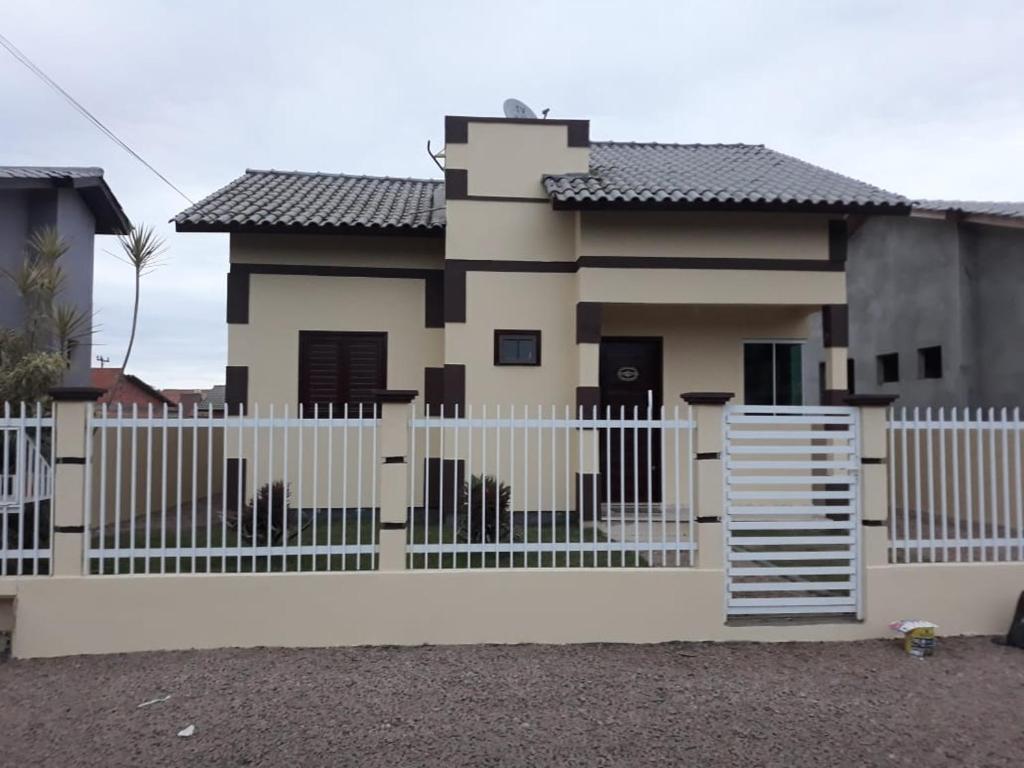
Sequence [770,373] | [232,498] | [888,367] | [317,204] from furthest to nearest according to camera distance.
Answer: [888,367] < [770,373] < [317,204] < [232,498]

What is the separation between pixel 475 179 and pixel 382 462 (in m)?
4.59

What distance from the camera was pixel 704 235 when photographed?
27.2ft

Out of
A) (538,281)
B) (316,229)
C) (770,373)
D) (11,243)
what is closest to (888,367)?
(770,373)

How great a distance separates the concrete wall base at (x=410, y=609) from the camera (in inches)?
193

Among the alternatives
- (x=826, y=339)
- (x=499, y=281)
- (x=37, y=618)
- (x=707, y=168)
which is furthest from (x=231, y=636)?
(x=707, y=168)

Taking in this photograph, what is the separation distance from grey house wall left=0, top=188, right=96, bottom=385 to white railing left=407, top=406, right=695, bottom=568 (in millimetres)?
5837

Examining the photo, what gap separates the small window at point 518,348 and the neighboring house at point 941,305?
5.96 metres

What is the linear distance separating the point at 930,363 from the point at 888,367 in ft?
3.43

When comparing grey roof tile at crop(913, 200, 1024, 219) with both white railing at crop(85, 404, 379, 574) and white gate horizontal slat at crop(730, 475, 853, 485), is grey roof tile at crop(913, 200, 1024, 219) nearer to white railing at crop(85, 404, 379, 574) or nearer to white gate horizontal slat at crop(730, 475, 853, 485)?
white gate horizontal slat at crop(730, 475, 853, 485)

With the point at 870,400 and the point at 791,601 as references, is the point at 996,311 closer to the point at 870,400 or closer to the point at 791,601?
the point at 870,400

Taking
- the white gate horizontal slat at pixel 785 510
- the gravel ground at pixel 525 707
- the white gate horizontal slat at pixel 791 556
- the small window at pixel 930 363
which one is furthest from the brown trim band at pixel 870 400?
the small window at pixel 930 363

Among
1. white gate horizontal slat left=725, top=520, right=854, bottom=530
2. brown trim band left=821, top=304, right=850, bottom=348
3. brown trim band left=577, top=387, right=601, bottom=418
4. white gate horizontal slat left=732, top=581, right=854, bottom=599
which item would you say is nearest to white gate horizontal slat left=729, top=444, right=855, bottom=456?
white gate horizontal slat left=725, top=520, right=854, bottom=530

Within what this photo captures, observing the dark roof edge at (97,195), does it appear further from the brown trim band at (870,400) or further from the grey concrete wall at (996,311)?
the grey concrete wall at (996,311)

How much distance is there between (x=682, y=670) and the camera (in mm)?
4711
